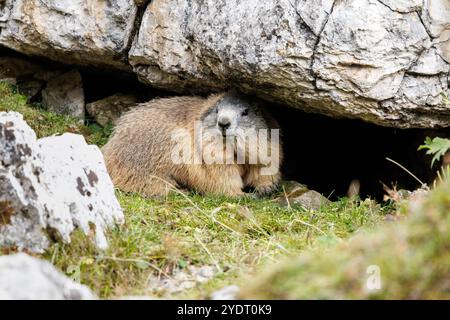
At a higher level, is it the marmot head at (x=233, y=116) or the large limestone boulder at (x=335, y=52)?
the large limestone boulder at (x=335, y=52)

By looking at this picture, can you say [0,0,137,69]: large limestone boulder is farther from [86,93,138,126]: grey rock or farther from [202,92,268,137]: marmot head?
[202,92,268,137]: marmot head

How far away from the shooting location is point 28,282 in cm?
377

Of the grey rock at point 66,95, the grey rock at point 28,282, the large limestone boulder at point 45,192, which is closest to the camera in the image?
the grey rock at point 28,282

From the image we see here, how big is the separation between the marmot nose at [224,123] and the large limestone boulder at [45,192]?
260cm

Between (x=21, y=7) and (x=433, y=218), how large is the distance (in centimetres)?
666

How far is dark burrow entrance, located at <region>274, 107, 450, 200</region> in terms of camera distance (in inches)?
362

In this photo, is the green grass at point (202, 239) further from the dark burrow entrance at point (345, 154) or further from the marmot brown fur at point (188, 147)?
the dark burrow entrance at point (345, 154)

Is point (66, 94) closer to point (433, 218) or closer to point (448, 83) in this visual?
point (448, 83)

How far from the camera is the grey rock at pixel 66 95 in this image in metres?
9.87

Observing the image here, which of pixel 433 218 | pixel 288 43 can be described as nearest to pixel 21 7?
pixel 288 43

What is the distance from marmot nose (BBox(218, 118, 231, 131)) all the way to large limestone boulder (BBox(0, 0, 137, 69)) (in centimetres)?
156

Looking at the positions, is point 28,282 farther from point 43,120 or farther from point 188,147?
point 43,120

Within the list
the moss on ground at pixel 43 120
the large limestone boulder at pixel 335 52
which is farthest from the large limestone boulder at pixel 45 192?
the moss on ground at pixel 43 120

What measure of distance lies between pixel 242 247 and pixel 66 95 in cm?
488
